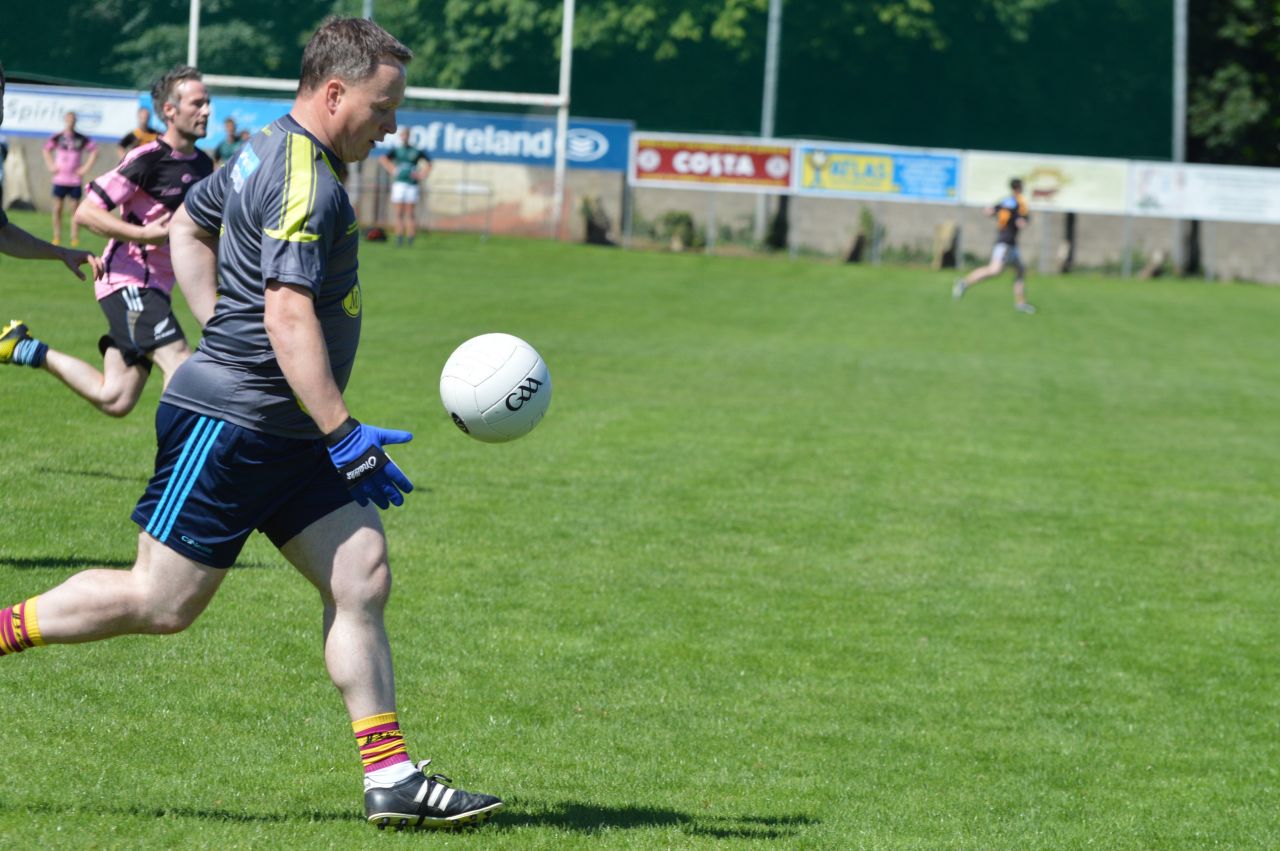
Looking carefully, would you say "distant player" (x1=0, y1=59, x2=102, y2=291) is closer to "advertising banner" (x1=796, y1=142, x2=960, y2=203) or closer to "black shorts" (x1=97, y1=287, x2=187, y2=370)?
"black shorts" (x1=97, y1=287, x2=187, y2=370)

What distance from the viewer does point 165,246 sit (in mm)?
9281

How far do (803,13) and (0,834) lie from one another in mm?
56993

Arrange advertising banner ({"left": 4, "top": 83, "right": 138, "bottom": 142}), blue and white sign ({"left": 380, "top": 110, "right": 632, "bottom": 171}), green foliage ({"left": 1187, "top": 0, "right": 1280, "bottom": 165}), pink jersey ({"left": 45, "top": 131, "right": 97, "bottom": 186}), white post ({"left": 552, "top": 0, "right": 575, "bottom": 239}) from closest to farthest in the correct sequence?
pink jersey ({"left": 45, "top": 131, "right": 97, "bottom": 186}) < white post ({"left": 552, "top": 0, "right": 575, "bottom": 239}) < advertising banner ({"left": 4, "top": 83, "right": 138, "bottom": 142}) < blue and white sign ({"left": 380, "top": 110, "right": 632, "bottom": 171}) < green foliage ({"left": 1187, "top": 0, "right": 1280, "bottom": 165})

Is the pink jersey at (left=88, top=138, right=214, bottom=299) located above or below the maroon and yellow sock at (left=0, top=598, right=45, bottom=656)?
above

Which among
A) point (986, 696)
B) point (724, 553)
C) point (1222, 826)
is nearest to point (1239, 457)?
point (724, 553)

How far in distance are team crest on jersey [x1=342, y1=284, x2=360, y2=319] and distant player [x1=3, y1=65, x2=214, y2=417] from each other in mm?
4215

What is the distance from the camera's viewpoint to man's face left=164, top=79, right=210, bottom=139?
837 centimetres

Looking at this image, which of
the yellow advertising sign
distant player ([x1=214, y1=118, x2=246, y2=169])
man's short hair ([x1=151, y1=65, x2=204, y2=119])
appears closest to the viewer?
man's short hair ([x1=151, y1=65, x2=204, y2=119])

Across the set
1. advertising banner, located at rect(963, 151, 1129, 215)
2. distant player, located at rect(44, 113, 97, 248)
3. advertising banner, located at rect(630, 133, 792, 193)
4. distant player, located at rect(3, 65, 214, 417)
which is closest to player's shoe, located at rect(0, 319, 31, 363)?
distant player, located at rect(3, 65, 214, 417)

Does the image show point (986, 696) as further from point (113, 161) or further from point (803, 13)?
point (803, 13)

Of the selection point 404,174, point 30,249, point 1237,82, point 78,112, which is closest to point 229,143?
point 404,174

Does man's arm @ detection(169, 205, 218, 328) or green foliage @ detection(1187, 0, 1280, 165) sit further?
green foliage @ detection(1187, 0, 1280, 165)

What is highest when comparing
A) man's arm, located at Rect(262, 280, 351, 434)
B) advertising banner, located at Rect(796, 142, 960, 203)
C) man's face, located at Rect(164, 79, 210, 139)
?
advertising banner, located at Rect(796, 142, 960, 203)

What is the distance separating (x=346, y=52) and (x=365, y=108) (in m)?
0.16
